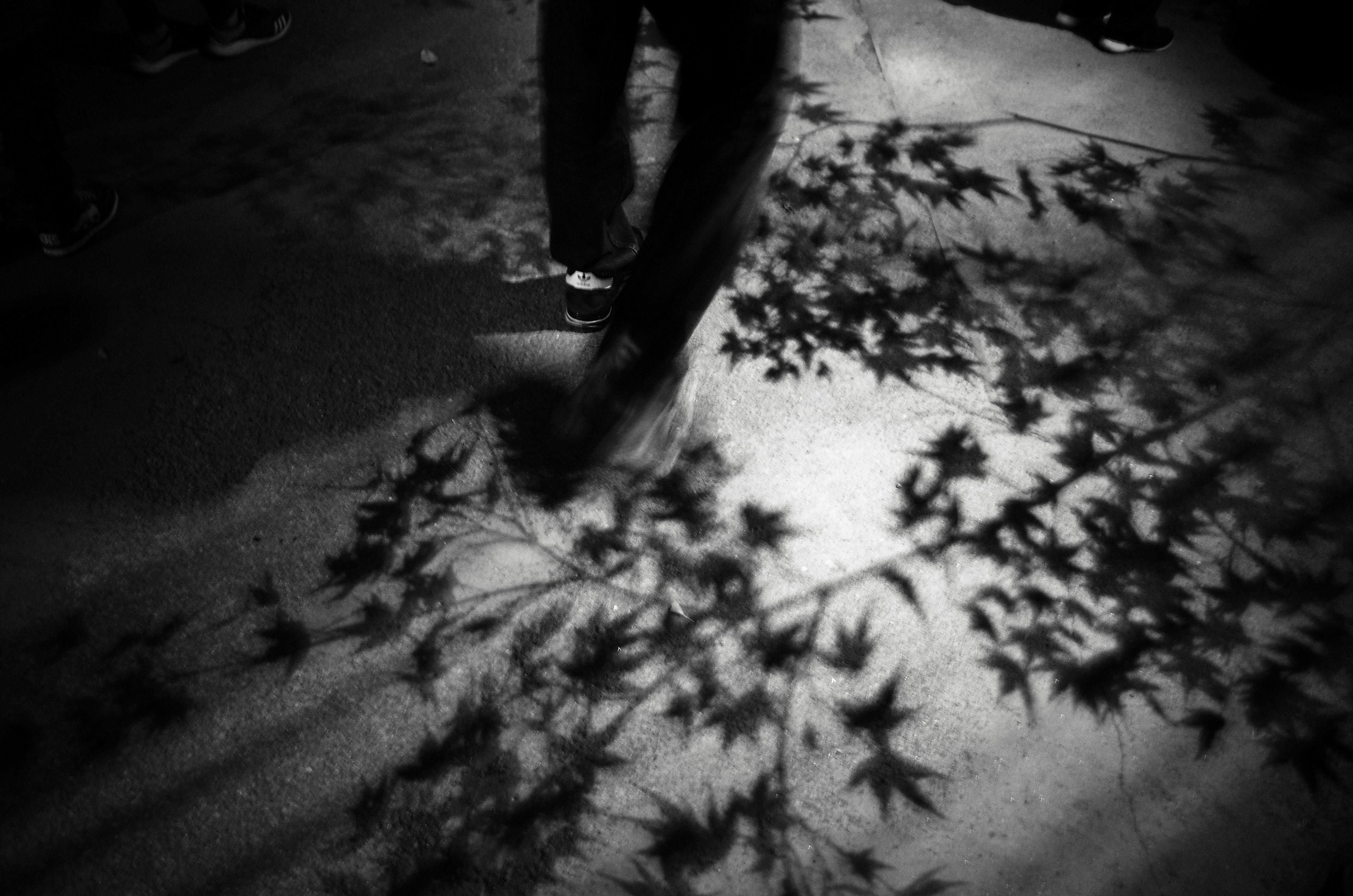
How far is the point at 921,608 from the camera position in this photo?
300cm

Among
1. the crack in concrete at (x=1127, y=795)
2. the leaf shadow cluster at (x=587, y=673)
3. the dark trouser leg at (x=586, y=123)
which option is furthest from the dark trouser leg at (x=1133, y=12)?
the crack in concrete at (x=1127, y=795)

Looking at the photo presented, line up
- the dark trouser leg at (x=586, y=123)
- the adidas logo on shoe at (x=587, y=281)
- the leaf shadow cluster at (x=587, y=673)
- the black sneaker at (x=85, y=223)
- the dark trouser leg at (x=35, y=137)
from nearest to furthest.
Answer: the dark trouser leg at (x=586, y=123)
the leaf shadow cluster at (x=587, y=673)
the dark trouser leg at (x=35, y=137)
the adidas logo on shoe at (x=587, y=281)
the black sneaker at (x=85, y=223)

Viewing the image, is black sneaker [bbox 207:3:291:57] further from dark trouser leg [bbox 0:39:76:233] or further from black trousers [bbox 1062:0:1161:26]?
black trousers [bbox 1062:0:1161:26]

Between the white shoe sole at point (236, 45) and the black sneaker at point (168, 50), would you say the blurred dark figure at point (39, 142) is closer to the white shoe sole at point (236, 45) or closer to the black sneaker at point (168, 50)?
the black sneaker at point (168, 50)

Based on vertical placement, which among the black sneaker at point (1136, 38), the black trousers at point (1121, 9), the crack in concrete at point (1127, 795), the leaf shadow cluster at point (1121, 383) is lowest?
the crack in concrete at point (1127, 795)

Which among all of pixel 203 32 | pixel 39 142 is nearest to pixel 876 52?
pixel 203 32

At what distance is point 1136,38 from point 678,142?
12.4 feet

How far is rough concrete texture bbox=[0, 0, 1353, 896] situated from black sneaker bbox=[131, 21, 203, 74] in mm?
84

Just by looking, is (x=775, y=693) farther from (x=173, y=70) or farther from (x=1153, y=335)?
(x=173, y=70)

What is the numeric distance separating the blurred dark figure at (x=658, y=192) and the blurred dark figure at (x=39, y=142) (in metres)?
2.06

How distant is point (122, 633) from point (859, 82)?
4734 mm

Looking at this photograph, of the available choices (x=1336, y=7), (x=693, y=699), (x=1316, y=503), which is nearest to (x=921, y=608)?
(x=693, y=699)

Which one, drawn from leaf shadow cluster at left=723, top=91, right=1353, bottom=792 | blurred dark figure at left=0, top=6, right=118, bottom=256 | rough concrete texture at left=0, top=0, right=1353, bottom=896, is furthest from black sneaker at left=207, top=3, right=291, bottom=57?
leaf shadow cluster at left=723, top=91, right=1353, bottom=792

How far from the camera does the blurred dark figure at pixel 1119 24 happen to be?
4707 millimetres
